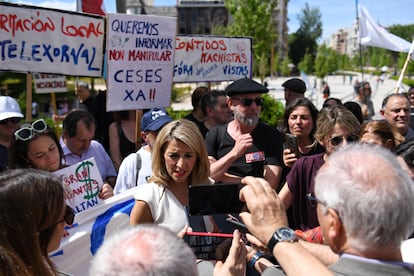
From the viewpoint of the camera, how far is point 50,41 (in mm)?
4352

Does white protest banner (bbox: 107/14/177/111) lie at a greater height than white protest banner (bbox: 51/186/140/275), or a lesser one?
greater

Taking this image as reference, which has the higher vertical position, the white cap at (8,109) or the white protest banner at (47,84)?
the white protest banner at (47,84)

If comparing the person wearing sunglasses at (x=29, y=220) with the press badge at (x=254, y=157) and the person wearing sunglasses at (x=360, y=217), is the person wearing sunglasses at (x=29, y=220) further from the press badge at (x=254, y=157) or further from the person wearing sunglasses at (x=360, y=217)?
the press badge at (x=254, y=157)

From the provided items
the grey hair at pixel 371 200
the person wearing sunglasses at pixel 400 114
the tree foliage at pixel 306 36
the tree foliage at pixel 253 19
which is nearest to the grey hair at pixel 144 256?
the grey hair at pixel 371 200

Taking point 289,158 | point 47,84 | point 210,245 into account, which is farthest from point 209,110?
point 47,84

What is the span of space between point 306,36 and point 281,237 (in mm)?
91886

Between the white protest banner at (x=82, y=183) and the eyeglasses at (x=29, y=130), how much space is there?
0.34 meters

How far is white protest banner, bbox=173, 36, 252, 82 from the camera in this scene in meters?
6.00

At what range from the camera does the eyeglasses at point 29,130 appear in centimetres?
311

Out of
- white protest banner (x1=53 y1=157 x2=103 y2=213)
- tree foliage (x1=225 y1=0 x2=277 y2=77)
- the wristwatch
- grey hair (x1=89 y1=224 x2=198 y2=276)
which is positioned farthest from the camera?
tree foliage (x1=225 y1=0 x2=277 y2=77)

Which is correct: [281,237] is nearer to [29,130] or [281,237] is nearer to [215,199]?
[215,199]

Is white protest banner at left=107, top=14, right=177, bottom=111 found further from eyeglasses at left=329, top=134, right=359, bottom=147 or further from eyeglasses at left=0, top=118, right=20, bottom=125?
eyeglasses at left=329, top=134, right=359, bottom=147

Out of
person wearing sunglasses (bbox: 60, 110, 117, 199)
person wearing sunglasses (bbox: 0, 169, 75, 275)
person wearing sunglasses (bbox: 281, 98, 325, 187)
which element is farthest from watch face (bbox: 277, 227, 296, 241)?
person wearing sunglasses (bbox: 60, 110, 117, 199)

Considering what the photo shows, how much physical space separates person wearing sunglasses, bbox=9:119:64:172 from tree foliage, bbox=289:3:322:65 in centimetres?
8040
